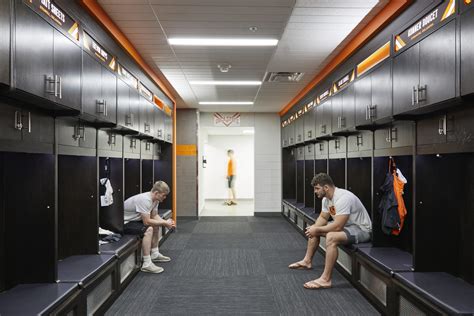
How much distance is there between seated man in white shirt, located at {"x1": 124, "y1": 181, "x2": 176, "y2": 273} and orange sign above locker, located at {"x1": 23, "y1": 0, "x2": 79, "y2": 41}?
7.40ft

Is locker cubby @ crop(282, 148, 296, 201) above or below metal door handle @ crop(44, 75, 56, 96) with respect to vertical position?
below

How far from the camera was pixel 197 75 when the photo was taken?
18.3ft

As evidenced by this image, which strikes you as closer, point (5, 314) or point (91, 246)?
point (5, 314)

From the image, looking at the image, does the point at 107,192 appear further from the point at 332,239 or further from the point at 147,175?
the point at 332,239

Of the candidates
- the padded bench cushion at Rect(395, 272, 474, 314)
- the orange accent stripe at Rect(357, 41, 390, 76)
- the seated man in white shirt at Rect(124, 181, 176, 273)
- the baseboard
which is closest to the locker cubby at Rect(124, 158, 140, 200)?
the seated man in white shirt at Rect(124, 181, 176, 273)

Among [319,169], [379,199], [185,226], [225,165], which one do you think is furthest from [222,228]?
[225,165]

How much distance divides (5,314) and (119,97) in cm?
234

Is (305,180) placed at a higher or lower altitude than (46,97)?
lower

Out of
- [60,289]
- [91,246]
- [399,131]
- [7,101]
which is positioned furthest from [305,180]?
[7,101]

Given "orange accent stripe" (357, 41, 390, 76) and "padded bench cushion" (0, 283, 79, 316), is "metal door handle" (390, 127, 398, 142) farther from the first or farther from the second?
"padded bench cushion" (0, 283, 79, 316)

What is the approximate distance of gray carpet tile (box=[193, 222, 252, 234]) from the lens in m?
7.14

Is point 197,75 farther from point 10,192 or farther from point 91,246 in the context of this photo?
point 10,192

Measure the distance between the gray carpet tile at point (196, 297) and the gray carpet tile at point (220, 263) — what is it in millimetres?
223

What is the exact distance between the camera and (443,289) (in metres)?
2.46
